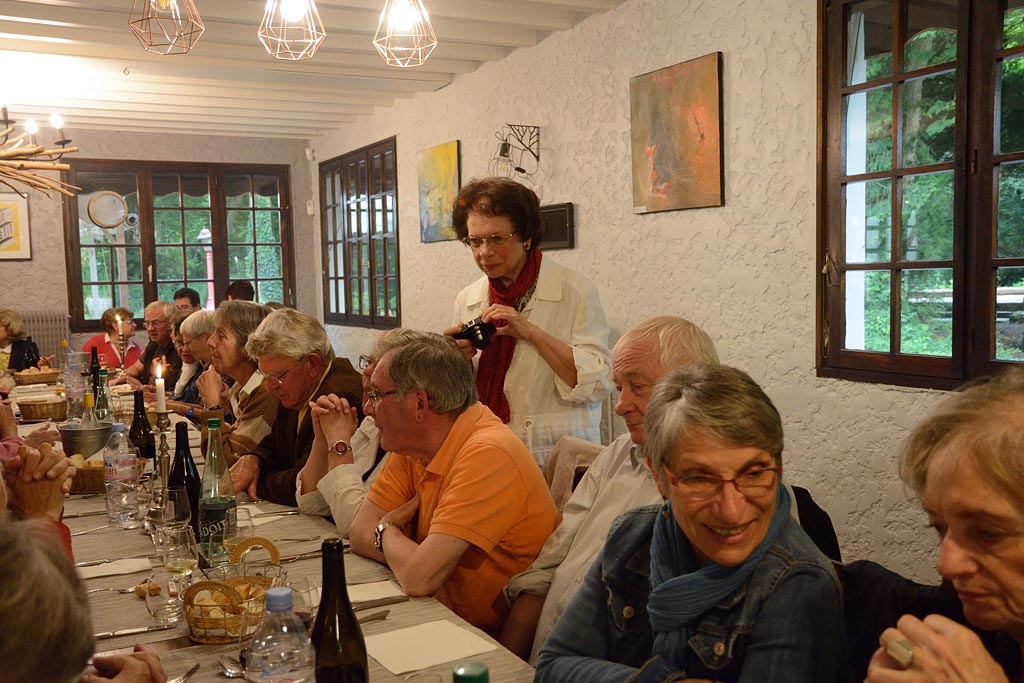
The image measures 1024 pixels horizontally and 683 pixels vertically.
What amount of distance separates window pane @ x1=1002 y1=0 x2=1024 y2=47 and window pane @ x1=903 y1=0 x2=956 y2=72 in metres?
0.19

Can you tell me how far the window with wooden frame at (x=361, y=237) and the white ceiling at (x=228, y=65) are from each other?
54cm

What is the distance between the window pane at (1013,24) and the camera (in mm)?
3090

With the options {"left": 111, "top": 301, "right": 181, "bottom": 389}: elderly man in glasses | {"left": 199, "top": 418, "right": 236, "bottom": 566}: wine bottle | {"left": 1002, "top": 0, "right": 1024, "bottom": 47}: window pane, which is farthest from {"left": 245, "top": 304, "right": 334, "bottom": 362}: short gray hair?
{"left": 111, "top": 301, "right": 181, "bottom": 389}: elderly man in glasses

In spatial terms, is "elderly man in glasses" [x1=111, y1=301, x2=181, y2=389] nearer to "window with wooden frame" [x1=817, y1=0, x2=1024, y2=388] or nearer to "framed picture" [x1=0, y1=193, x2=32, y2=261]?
"framed picture" [x1=0, y1=193, x2=32, y2=261]

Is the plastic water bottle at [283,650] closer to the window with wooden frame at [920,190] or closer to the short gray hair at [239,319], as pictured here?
the short gray hair at [239,319]

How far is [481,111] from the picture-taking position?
6598mm

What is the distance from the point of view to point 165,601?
1.81 metres

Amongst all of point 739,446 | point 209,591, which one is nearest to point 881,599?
point 739,446

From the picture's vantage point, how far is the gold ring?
114cm

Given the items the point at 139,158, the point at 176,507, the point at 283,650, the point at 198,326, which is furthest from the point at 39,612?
the point at 139,158

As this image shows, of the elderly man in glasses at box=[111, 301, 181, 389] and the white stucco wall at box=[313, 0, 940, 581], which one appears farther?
the elderly man in glasses at box=[111, 301, 181, 389]

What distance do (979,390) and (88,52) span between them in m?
5.98

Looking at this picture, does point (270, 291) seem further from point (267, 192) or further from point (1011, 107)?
point (1011, 107)

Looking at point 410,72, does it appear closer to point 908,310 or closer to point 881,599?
point 908,310
